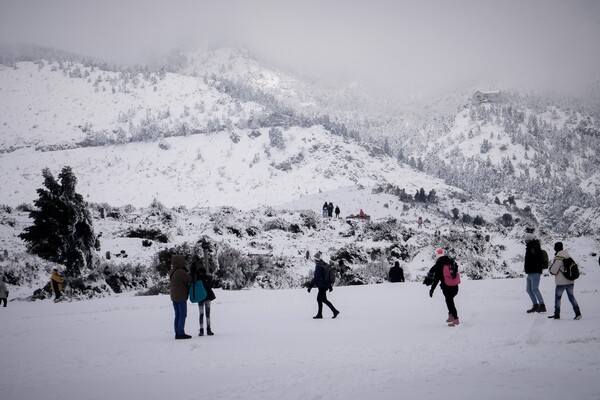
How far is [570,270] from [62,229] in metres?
20.0

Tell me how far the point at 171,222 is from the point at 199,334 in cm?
A: 2455

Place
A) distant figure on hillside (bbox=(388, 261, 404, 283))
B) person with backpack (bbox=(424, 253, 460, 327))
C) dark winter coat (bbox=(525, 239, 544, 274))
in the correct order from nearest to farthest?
person with backpack (bbox=(424, 253, 460, 327)), dark winter coat (bbox=(525, 239, 544, 274)), distant figure on hillside (bbox=(388, 261, 404, 283))

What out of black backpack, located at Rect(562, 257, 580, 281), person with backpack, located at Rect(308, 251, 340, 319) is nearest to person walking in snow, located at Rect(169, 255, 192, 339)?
person with backpack, located at Rect(308, 251, 340, 319)

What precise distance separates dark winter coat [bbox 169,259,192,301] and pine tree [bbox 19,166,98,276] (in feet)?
46.8

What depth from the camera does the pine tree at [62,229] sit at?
21594 millimetres

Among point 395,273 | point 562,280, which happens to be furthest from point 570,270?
point 395,273

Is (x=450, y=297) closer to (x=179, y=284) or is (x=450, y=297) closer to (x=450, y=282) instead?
(x=450, y=282)

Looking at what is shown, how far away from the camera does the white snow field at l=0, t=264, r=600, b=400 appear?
561 cm

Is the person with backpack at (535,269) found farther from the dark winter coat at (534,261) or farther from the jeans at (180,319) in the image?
the jeans at (180,319)

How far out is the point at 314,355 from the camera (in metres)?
7.54

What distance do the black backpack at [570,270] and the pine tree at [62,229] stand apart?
19229 millimetres

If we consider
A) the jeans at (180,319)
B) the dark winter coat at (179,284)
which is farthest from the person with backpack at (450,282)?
the jeans at (180,319)

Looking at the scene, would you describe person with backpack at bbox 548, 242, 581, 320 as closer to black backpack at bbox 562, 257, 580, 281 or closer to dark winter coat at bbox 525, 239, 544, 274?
black backpack at bbox 562, 257, 580, 281

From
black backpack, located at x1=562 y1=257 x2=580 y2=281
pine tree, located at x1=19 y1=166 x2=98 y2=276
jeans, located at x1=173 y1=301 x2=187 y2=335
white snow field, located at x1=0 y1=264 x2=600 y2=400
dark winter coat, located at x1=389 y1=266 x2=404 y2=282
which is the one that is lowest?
white snow field, located at x1=0 y1=264 x2=600 y2=400
